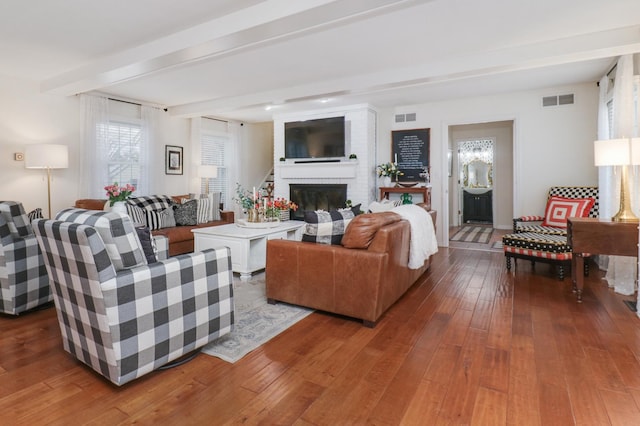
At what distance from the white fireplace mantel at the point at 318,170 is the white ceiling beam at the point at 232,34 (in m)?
3.23

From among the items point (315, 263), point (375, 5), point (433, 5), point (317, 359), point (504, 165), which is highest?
point (433, 5)

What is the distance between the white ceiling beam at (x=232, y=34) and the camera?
254 cm

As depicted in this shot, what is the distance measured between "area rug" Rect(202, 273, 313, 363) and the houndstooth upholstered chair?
0.74 feet

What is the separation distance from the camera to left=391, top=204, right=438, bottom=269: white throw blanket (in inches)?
126

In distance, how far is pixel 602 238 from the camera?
2986mm

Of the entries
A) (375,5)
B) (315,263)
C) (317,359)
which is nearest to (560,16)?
(375,5)

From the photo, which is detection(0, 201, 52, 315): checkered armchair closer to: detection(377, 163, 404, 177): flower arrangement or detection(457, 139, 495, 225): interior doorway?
detection(377, 163, 404, 177): flower arrangement

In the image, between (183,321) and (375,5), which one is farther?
(375,5)

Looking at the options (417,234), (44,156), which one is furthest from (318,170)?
(44,156)

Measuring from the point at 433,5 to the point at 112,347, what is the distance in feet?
10.5

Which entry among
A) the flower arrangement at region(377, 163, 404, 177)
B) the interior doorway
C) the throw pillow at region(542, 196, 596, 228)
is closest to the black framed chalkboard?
the flower arrangement at region(377, 163, 404, 177)

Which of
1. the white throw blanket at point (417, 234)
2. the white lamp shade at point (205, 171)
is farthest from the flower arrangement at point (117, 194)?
the white throw blanket at point (417, 234)

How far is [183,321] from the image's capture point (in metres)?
2.04

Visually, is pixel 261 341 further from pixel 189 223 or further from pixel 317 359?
pixel 189 223
